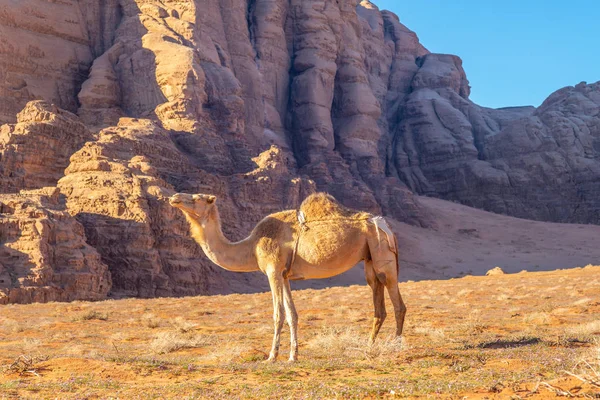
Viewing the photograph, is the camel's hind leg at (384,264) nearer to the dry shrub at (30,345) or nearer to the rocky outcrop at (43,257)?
the dry shrub at (30,345)

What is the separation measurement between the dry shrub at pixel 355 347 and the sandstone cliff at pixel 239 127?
22.5 meters

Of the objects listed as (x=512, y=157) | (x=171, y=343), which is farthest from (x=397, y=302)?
(x=512, y=157)

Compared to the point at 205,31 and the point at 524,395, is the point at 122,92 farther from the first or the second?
the point at 524,395

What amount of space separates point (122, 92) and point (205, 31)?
1129 cm

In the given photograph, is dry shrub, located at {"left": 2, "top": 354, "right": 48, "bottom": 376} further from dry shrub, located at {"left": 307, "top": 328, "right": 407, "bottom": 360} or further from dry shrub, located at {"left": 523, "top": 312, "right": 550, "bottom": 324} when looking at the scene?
dry shrub, located at {"left": 523, "top": 312, "right": 550, "bottom": 324}

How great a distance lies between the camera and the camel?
10.4m

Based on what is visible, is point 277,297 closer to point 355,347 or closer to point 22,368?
point 355,347

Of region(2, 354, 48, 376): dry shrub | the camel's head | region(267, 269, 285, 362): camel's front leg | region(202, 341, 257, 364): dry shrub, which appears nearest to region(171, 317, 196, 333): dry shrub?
region(202, 341, 257, 364): dry shrub

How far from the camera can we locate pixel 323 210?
35.8 ft

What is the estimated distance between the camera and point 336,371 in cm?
874

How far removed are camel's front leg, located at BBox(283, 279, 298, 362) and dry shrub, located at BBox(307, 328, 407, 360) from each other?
0.88m

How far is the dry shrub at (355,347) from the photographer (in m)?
9.79

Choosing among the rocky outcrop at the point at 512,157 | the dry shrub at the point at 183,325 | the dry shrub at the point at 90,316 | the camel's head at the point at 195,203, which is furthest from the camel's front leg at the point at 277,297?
the rocky outcrop at the point at 512,157

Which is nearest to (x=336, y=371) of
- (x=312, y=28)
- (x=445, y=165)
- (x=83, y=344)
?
(x=83, y=344)
